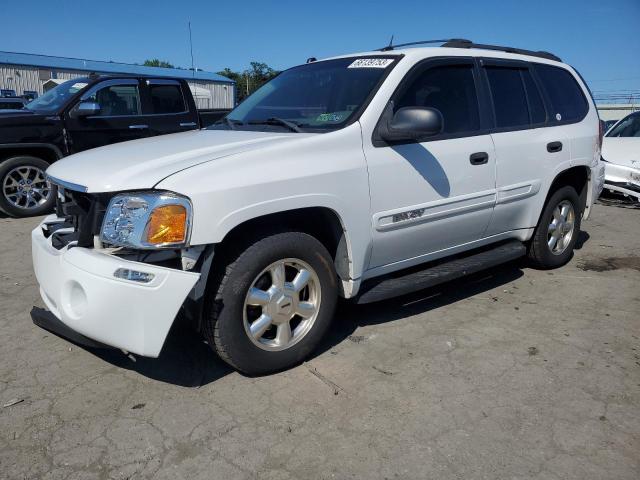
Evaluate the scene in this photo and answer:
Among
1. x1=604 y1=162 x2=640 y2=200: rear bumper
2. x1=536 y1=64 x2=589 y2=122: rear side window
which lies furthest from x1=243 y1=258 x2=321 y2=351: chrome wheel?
x1=604 y1=162 x2=640 y2=200: rear bumper

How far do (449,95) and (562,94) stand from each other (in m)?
1.64

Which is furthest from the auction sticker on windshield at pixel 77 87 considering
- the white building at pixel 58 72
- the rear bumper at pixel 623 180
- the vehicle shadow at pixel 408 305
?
the white building at pixel 58 72

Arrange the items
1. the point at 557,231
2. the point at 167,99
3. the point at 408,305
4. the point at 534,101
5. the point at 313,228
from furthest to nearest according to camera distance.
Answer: the point at 167,99 < the point at 557,231 < the point at 534,101 < the point at 408,305 < the point at 313,228

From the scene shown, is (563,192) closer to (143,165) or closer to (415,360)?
(415,360)

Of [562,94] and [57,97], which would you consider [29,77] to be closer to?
[57,97]

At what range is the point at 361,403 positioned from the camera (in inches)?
109

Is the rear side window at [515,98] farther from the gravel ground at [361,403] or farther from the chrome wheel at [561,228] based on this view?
the gravel ground at [361,403]

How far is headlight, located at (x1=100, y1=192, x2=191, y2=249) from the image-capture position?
2510 mm

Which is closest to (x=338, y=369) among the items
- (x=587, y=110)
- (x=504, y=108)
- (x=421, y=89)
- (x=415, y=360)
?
(x=415, y=360)

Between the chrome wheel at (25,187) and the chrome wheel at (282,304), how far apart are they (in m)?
5.26

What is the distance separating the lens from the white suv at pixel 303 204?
8.35 feet

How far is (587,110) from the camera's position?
5000mm

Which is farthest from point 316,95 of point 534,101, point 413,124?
point 534,101

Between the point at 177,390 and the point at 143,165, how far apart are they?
1213 millimetres
